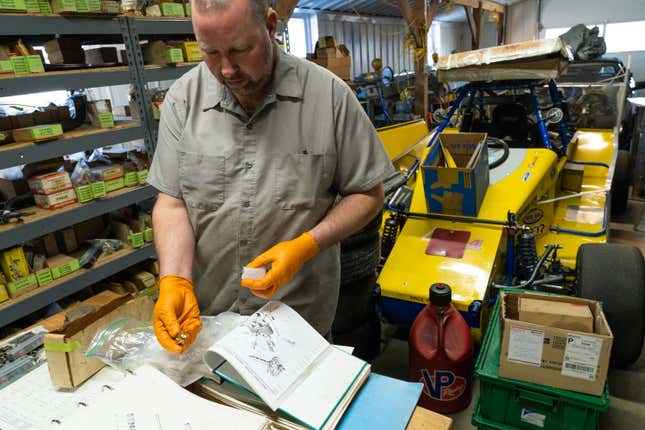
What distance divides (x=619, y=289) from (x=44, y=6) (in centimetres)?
330

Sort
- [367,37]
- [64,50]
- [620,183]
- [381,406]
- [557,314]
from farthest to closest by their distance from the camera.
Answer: [367,37]
[620,183]
[64,50]
[557,314]
[381,406]

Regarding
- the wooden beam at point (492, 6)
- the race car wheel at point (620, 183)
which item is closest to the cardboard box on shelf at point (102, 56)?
the race car wheel at point (620, 183)

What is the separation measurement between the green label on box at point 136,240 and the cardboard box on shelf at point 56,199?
1.46 ft

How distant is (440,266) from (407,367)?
0.69 m

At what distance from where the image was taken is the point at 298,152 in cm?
131

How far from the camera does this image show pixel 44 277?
2561 mm

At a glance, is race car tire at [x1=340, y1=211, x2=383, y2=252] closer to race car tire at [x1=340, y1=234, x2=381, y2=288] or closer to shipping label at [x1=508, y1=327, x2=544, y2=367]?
race car tire at [x1=340, y1=234, x2=381, y2=288]

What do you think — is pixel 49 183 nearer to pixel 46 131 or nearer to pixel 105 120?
pixel 46 131

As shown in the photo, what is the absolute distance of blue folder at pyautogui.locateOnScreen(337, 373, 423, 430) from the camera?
0.99 meters

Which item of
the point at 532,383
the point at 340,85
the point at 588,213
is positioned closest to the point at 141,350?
the point at 340,85

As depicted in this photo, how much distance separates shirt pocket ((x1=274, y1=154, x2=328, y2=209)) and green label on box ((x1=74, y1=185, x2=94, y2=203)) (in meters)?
1.82

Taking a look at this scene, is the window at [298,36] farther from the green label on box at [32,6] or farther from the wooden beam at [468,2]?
the green label on box at [32,6]

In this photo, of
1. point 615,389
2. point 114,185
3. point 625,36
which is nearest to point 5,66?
point 114,185

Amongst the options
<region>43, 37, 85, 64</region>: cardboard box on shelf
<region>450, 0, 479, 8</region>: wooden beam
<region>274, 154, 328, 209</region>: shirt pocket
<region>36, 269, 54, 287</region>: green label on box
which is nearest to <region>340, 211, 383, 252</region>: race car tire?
<region>274, 154, 328, 209</region>: shirt pocket
